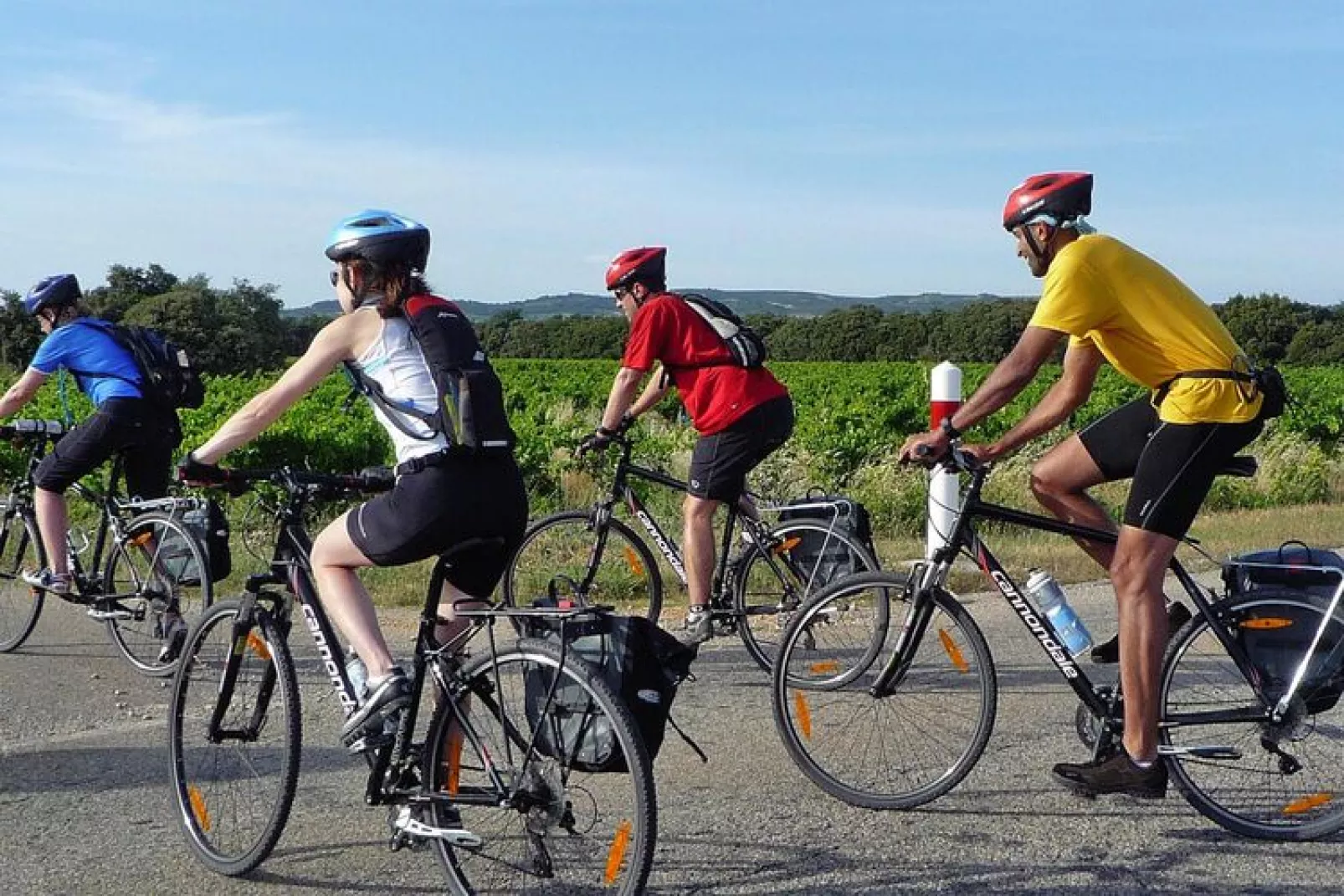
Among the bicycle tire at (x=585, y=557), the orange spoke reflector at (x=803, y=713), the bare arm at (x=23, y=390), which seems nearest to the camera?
the orange spoke reflector at (x=803, y=713)

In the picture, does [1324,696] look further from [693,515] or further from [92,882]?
[92,882]

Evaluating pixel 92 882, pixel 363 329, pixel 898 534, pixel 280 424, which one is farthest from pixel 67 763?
pixel 280 424

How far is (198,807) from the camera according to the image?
179 inches

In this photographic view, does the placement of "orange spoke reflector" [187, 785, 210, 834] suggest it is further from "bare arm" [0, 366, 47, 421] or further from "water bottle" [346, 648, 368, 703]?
"bare arm" [0, 366, 47, 421]

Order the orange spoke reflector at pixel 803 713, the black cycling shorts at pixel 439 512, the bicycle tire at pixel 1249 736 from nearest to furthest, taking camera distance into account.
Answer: the black cycling shorts at pixel 439 512 < the bicycle tire at pixel 1249 736 < the orange spoke reflector at pixel 803 713

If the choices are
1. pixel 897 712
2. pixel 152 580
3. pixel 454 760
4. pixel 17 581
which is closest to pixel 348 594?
pixel 454 760

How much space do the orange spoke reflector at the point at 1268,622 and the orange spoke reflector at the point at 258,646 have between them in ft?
9.97

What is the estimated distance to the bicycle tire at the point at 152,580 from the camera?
23.5ft

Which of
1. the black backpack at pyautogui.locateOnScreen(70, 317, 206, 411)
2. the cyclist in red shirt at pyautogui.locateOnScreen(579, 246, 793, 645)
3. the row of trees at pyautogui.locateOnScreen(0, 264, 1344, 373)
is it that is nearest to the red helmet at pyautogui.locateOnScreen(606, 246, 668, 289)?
the cyclist in red shirt at pyautogui.locateOnScreen(579, 246, 793, 645)

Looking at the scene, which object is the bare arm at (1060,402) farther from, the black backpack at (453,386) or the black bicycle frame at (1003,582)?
the black backpack at (453,386)

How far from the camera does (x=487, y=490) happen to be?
405cm

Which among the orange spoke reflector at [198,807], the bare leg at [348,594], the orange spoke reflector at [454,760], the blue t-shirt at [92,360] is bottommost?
the orange spoke reflector at [198,807]

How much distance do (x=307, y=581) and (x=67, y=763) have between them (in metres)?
1.85

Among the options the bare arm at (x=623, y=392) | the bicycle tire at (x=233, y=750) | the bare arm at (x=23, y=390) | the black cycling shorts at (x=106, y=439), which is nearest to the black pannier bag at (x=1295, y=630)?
the bicycle tire at (x=233, y=750)
